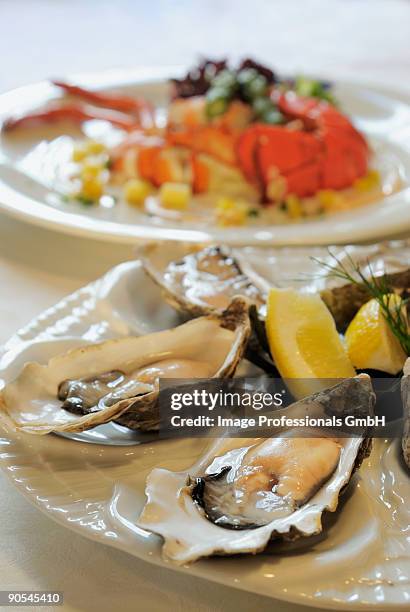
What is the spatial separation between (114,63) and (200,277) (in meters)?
2.46

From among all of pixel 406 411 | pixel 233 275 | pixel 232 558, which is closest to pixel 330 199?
pixel 233 275

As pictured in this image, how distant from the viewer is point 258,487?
101cm

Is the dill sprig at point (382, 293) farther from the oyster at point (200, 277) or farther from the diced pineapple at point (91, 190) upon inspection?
the diced pineapple at point (91, 190)

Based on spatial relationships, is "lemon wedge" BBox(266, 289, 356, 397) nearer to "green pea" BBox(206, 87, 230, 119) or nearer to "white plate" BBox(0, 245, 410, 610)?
"white plate" BBox(0, 245, 410, 610)

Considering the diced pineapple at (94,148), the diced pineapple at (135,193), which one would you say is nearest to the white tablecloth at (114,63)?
the diced pineapple at (135,193)

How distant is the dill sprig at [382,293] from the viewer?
4.04 ft

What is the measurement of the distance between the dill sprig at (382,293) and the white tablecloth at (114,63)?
1.47ft

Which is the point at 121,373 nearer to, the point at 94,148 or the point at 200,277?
the point at 200,277

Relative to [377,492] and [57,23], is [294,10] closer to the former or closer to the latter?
[57,23]

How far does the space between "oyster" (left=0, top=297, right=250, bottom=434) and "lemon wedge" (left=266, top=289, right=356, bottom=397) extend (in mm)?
52

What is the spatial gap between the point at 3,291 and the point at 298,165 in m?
1.10

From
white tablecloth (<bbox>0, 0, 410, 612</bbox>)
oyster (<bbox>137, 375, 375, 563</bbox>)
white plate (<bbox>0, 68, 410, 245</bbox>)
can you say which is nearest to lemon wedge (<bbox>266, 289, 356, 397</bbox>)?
oyster (<bbox>137, 375, 375, 563</bbox>)

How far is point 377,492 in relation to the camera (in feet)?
3.39

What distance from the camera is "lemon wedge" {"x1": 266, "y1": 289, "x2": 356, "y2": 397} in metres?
1.20
